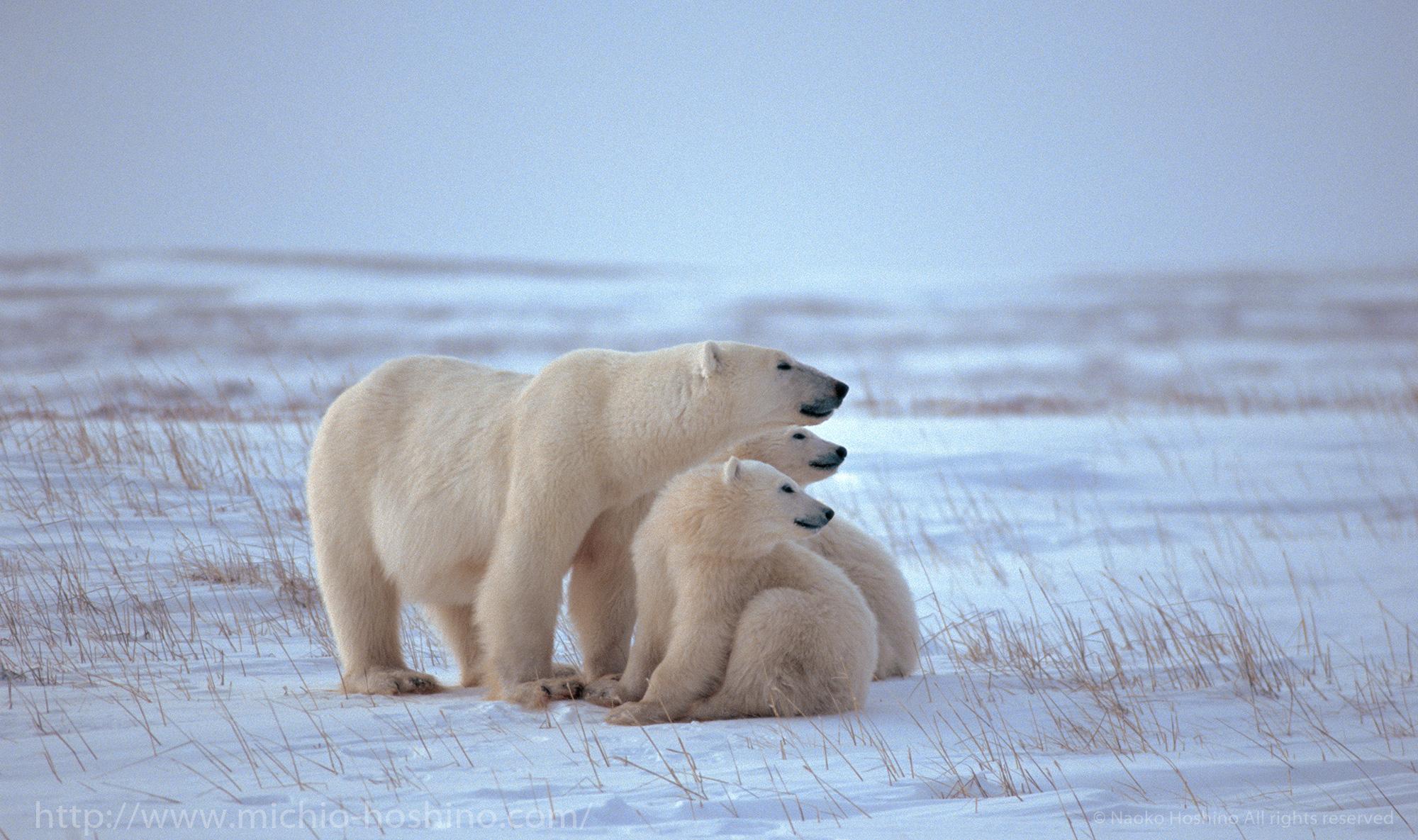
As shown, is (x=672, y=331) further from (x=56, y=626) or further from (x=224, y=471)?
(x=56, y=626)

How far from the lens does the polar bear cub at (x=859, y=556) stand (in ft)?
18.1

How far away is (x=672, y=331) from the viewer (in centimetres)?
2980

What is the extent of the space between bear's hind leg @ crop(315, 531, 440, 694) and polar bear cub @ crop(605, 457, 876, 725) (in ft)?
3.87

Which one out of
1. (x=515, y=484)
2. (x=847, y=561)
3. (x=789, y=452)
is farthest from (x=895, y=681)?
(x=515, y=484)

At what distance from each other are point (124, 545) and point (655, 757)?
3.70 metres

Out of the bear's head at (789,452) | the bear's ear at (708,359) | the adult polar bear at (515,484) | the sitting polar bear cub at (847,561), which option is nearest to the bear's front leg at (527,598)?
the adult polar bear at (515,484)

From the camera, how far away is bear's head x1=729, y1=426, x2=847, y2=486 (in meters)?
5.70

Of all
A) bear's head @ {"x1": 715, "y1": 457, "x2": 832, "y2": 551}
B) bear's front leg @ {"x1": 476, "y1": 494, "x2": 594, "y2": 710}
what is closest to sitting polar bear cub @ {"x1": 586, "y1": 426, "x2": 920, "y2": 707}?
bear's front leg @ {"x1": 476, "y1": 494, "x2": 594, "y2": 710}

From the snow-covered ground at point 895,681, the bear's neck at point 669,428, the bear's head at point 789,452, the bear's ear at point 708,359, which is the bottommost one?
the snow-covered ground at point 895,681

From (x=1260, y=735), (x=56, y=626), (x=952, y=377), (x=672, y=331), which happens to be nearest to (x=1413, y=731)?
(x=1260, y=735)

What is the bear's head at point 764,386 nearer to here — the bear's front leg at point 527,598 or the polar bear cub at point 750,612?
the polar bear cub at point 750,612

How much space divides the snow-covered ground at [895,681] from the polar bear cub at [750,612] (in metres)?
0.15

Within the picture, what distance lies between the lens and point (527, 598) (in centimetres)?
480

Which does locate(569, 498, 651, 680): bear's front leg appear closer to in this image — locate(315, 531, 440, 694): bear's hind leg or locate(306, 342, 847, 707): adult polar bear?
locate(306, 342, 847, 707): adult polar bear
